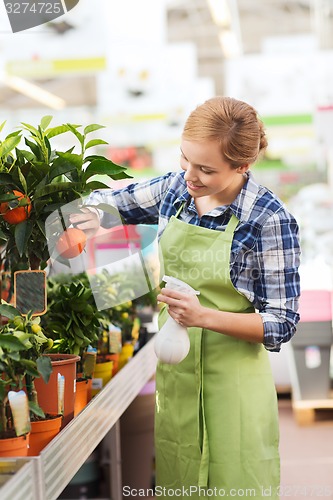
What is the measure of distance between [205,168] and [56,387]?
25.7 inches

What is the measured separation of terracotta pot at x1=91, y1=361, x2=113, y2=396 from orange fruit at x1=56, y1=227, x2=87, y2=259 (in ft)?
1.71

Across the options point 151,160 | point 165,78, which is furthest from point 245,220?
point 151,160

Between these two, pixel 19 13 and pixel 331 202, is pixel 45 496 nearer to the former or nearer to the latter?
pixel 19 13

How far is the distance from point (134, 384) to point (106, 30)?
420 cm

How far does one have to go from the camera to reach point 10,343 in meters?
1.53

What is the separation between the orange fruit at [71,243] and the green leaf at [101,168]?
0.47 ft

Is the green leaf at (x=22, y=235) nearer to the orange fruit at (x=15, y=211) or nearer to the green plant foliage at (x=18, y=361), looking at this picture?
the orange fruit at (x=15, y=211)

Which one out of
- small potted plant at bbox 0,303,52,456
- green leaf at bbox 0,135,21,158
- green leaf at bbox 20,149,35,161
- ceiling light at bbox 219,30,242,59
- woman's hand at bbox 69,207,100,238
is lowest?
small potted plant at bbox 0,303,52,456

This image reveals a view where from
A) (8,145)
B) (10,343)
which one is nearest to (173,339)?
(10,343)

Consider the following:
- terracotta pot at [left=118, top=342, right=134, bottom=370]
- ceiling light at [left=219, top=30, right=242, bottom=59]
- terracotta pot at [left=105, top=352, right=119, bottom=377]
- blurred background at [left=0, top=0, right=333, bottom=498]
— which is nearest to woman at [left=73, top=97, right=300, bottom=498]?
terracotta pot at [left=105, top=352, right=119, bottom=377]

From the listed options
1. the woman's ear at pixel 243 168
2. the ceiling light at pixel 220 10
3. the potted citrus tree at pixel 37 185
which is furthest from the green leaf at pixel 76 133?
the ceiling light at pixel 220 10

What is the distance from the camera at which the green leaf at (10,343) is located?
1520 millimetres

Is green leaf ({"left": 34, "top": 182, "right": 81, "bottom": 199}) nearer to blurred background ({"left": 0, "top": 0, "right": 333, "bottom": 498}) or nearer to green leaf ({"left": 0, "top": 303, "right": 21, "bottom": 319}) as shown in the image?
green leaf ({"left": 0, "top": 303, "right": 21, "bottom": 319})

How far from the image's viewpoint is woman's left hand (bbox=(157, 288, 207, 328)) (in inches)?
67.9
